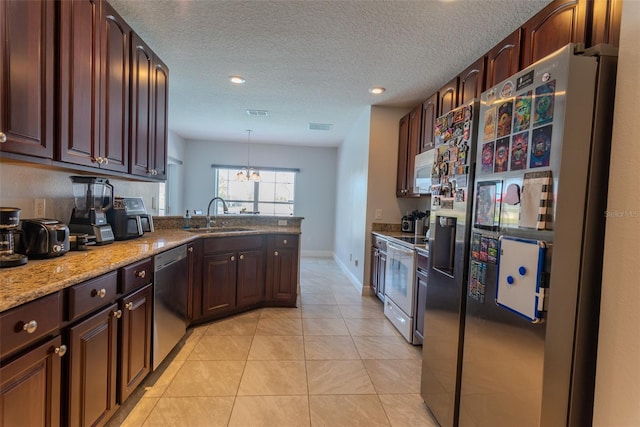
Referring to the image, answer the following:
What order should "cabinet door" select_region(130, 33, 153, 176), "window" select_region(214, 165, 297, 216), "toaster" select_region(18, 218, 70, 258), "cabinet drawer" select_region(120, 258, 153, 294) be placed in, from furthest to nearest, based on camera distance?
1. "window" select_region(214, 165, 297, 216)
2. "cabinet door" select_region(130, 33, 153, 176)
3. "cabinet drawer" select_region(120, 258, 153, 294)
4. "toaster" select_region(18, 218, 70, 258)

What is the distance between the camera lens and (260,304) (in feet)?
11.2

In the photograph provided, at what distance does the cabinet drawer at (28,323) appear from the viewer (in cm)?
92

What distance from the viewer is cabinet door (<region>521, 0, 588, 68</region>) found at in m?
1.51

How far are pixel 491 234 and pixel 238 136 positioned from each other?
557 cm

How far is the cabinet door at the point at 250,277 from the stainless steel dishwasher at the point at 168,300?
0.70 meters

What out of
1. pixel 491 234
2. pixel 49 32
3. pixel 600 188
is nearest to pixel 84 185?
pixel 49 32

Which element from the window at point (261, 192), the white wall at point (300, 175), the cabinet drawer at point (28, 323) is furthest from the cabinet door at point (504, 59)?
the window at point (261, 192)

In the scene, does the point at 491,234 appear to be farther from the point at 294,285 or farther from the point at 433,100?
the point at 294,285

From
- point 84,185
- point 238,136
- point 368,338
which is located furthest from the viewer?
point 238,136

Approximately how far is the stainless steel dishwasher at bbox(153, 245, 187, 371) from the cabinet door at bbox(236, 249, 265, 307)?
70 cm

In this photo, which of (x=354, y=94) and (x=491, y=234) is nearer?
(x=491, y=234)

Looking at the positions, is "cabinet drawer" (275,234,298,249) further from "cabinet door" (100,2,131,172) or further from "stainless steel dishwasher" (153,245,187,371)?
"cabinet door" (100,2,131,172)

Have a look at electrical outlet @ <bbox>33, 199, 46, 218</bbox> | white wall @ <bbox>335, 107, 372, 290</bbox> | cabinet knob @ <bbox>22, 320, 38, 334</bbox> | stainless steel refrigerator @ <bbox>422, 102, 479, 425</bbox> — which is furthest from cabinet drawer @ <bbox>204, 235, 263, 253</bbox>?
stainless steel refrigerator @ <bbox>422, 102, 479, 425</bbox>

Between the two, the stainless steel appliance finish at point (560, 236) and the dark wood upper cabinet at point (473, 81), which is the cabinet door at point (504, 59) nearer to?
the dark wood upper cabinet at point (473, 81)
